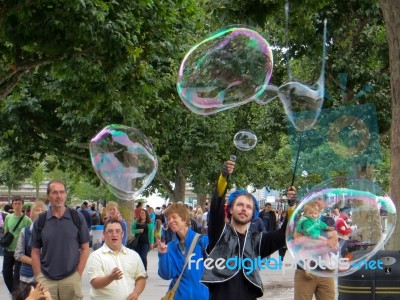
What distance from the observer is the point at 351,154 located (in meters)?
19.8

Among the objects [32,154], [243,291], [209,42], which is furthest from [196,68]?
[32,154]

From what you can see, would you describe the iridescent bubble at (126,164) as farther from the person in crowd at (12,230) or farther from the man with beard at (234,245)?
the man with beard at (234,245)

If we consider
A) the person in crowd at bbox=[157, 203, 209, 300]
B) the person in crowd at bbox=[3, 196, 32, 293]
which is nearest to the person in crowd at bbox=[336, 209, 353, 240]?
the person in crowd at bbox=[157, 203, 209, 300]

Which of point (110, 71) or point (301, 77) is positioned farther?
point (301, 77)

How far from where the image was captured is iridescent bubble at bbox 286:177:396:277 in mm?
→ 7266

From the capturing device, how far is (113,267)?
6270mm

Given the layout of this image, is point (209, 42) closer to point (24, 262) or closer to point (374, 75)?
point (24, 262)

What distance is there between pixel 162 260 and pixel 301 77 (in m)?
14.4

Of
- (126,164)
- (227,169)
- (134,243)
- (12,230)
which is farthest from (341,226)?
(134,243)

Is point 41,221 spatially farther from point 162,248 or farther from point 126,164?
point 126,164

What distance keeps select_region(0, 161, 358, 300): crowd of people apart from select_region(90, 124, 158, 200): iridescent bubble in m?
1.54

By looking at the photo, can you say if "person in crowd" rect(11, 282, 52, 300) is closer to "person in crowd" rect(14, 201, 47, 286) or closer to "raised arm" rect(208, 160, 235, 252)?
"raised arm" rect(208, 160, 235, 252)

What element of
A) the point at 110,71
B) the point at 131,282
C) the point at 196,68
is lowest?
the point at 131,282

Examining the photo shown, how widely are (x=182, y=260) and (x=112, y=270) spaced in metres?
0.53
